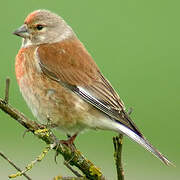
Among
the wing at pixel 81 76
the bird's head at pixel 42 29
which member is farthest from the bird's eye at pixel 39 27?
the wing at pixel 81 76

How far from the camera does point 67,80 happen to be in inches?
241


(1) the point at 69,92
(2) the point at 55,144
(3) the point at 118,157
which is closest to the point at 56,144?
(2) the point at 55,144

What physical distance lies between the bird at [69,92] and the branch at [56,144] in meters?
0.63

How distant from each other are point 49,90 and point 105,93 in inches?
19.3

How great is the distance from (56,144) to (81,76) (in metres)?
1.33

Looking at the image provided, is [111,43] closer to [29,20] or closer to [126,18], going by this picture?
[126,18]

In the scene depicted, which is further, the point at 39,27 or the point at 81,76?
the point at 39,27

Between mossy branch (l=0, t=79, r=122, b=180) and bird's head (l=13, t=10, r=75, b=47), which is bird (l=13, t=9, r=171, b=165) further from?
mossy branch (l=0, t=79, r=122, b=180)

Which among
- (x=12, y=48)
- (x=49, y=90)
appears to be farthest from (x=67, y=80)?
(x=12, y=48)

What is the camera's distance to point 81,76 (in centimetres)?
614

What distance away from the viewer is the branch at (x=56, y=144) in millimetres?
4727

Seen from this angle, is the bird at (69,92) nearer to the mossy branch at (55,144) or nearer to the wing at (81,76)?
the wing at (81,76)

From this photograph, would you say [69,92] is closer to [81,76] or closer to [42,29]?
[81,76]

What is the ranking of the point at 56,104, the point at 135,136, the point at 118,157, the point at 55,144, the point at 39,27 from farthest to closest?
the point at 39,27
the point at 56,104
the point at 135,136
the point at 55,144
the point at 118,157
